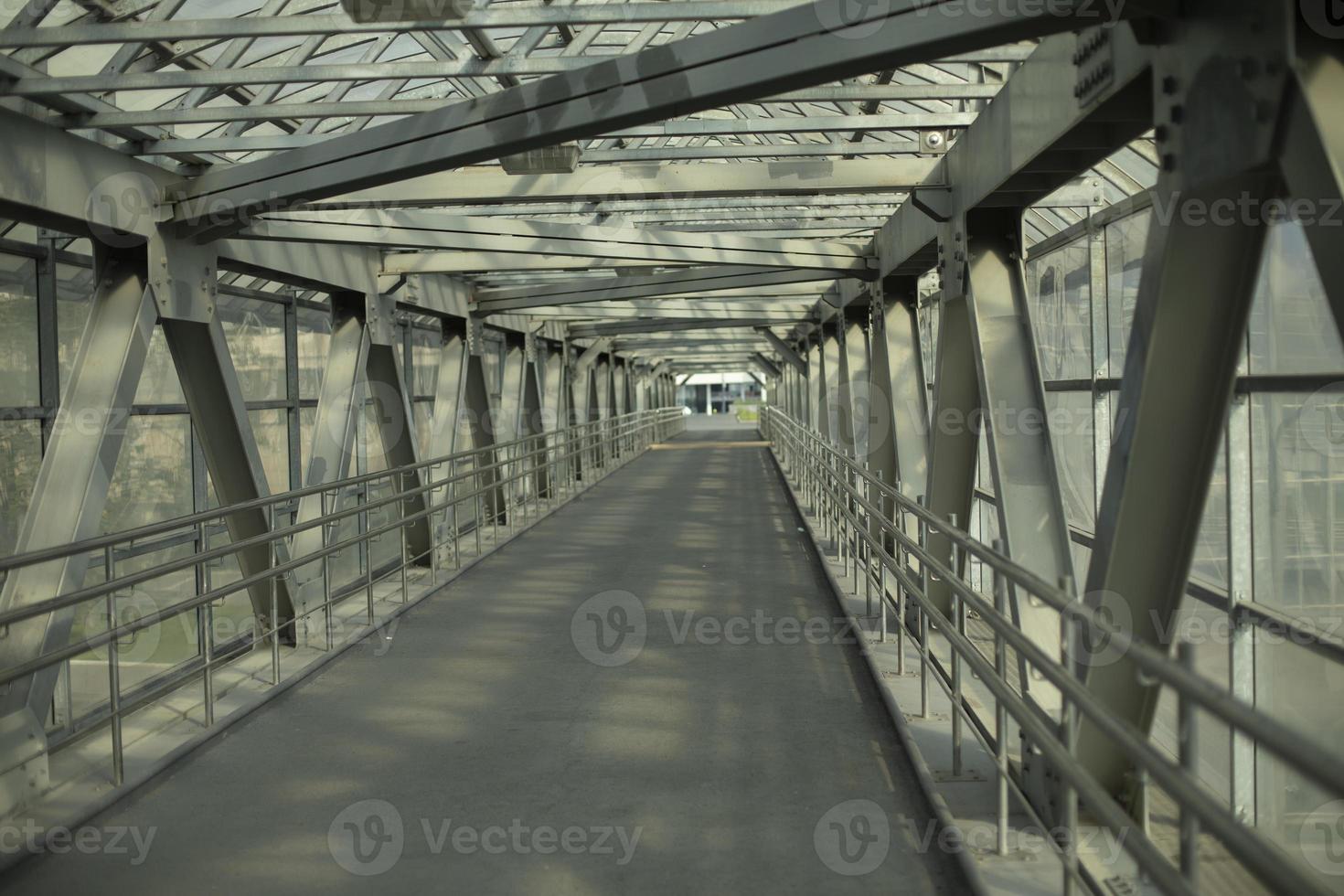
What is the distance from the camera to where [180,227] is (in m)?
6.14

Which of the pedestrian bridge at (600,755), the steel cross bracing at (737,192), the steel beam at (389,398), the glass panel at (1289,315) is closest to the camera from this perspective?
the steel cross bracing at (737,192)

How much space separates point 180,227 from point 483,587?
3.56 metres

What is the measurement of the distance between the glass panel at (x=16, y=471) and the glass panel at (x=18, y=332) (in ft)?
0.51

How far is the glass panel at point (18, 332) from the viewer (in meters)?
6.82

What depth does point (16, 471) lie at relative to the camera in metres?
6.80

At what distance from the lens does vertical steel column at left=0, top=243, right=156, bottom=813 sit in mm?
4520

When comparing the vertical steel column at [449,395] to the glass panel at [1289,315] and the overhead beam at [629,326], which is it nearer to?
the overhead beam at [629,326]

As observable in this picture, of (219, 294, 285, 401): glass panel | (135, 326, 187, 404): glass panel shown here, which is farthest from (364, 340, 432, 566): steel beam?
(135, 326, 187, 404): glass panel

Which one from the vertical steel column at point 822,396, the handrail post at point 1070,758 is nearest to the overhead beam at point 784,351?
the vertical steel column at point 822,396

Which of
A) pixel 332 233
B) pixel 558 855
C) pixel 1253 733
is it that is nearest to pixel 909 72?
pixel 332 233

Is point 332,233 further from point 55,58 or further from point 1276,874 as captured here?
point 1276,874

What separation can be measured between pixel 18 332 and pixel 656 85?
16.3 feet

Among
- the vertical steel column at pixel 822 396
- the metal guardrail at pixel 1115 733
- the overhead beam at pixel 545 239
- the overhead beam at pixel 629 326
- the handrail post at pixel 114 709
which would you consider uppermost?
the overhead beam at pixel 629 326

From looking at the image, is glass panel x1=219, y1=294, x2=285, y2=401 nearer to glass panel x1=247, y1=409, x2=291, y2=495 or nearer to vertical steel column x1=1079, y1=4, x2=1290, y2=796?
glass panel x1=247, y1=409, x2=291, y2=495
